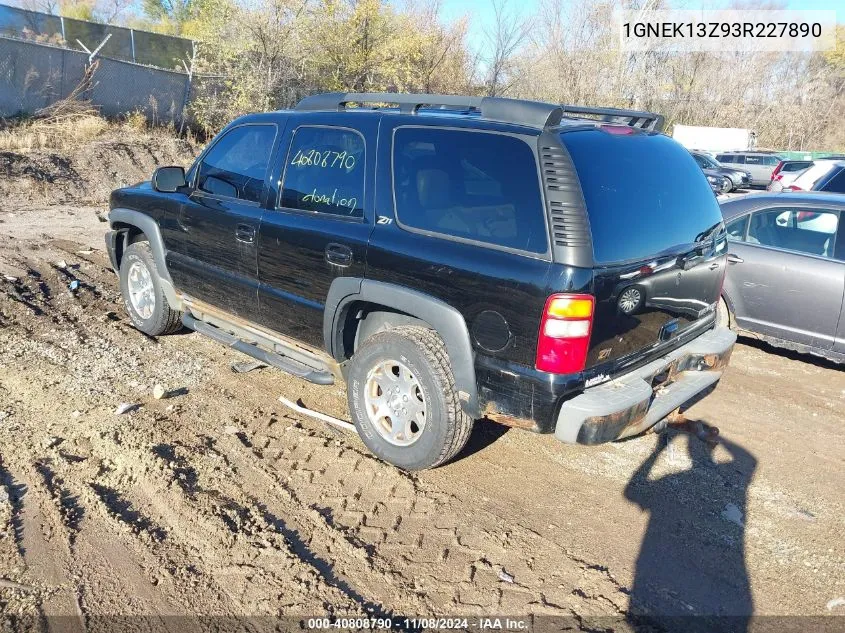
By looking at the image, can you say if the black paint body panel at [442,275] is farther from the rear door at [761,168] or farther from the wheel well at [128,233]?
the rear door at [761,168]

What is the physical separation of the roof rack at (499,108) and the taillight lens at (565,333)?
865mm

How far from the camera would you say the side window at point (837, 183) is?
1202 cm

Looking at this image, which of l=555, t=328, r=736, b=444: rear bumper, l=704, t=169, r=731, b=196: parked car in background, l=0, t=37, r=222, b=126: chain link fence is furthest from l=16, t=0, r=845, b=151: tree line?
l=555, t=328, r=736, b=444: rear bumper

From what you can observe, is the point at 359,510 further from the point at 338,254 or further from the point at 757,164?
the point at 757,164

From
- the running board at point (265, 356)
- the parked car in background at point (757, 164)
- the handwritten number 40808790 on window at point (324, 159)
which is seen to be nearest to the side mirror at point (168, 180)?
the running board at point (265, 356)

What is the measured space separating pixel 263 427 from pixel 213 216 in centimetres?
151

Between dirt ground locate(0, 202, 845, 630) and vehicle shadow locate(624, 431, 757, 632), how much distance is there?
1 centimetres

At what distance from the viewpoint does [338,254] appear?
3811 mm

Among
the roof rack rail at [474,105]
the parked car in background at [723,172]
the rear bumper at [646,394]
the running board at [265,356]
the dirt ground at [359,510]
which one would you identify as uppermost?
the roof rack rail at [474,105]

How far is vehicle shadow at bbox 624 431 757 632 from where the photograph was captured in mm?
2852

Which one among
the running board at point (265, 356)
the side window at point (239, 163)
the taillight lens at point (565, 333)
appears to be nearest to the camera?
the taillight lens at point (565, 333)

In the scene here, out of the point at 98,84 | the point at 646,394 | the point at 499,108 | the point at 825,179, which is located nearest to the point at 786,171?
the point at 825,179

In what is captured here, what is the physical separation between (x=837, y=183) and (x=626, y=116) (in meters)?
10.4

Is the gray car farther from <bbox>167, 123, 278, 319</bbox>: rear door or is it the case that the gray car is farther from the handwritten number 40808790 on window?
<bbox>167, 123, 278, 319</bbox>: rear door
